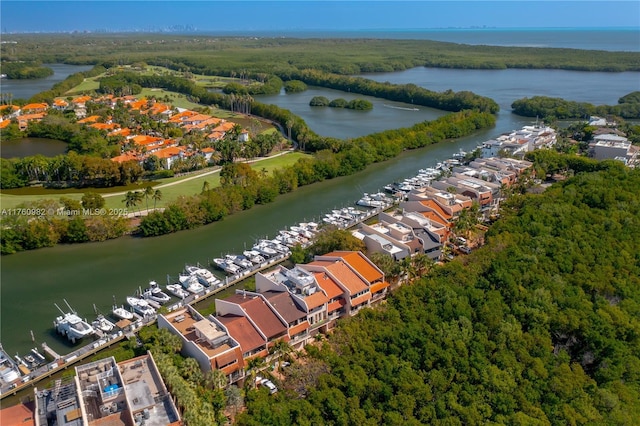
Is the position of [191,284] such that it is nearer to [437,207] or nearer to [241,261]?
[241,261]

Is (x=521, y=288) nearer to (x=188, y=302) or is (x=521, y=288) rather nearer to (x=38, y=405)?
(x=188, y=302)

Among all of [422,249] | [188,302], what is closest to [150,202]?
[188,302]

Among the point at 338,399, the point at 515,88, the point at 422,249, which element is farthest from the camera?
the point at 515,88

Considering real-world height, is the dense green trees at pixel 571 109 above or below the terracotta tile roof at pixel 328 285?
above

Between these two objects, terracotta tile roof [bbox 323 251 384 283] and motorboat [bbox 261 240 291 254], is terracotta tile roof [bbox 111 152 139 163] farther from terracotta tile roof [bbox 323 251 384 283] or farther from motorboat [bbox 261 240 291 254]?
terracotta tile roof [bbox 323 251 384 283]

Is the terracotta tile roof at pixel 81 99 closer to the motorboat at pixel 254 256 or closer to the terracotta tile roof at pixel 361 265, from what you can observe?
the motorboat at pixel 254 256

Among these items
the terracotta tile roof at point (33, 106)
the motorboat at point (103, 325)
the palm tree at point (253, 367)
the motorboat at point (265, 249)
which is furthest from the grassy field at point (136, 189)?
the terracotta tile roof at point (33, 106)
